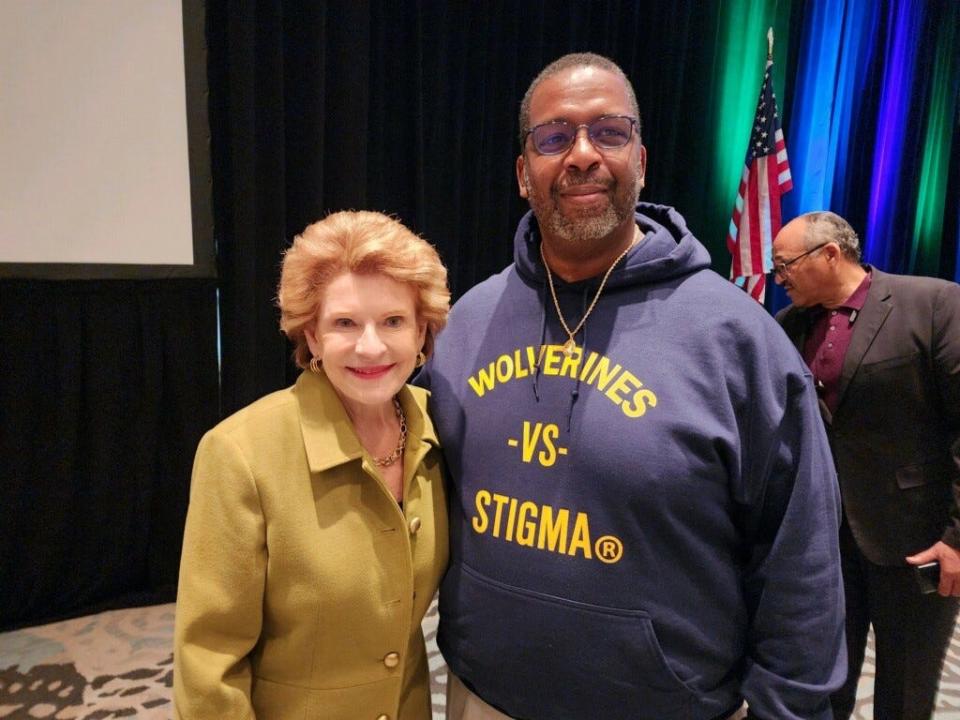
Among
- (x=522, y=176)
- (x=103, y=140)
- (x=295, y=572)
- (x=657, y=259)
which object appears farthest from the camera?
(x=103, y=140)

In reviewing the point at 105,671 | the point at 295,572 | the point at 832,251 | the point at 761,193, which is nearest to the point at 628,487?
the point at 295,572

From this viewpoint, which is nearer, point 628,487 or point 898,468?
point 628,487

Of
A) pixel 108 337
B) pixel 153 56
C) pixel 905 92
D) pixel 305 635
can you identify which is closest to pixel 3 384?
pixel 108 337

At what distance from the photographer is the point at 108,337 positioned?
276 centimetres

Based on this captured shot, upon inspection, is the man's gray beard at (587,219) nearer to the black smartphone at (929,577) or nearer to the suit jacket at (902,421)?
the suit jacket at (902,421)

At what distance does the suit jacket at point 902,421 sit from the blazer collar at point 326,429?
1368 mm

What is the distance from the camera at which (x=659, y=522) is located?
3.37 ft

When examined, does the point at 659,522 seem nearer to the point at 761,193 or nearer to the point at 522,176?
the point at 522,176

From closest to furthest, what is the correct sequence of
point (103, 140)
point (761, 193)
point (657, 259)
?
1. point (657, 259)
2. point (103, 140)
3. point (761, 193)

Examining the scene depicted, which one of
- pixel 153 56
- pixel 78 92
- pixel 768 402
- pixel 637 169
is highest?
pixel 153 56

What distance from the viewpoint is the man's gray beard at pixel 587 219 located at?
1125 millimetres

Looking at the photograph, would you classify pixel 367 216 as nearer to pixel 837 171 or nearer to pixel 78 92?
pixel 78 92

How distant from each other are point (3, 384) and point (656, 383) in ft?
8.86

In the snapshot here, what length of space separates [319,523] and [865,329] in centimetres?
165
